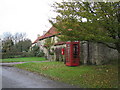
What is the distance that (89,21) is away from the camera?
771cm

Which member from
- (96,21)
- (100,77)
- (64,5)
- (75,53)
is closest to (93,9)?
(96,21)

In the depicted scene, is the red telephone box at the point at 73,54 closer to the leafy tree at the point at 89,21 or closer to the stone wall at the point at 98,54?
the stone wall at the point at 98,54

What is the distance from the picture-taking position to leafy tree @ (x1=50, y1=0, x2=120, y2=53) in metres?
7.17

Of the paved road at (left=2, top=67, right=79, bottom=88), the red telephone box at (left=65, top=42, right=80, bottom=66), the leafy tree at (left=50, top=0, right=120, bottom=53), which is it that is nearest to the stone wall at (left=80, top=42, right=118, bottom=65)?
the red telephone box at (left=65, top=42, right=80, bottom=66)

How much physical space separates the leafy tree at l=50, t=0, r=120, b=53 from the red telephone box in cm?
489

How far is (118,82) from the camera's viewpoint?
7531 mm

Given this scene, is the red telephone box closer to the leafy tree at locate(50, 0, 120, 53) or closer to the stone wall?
the stone wall

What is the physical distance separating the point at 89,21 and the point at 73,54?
645 centimetres

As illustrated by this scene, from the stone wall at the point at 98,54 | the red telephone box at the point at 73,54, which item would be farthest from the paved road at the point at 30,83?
the stone wall at the point at 98,54

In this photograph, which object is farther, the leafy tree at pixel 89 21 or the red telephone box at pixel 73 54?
the red telephone box at pixel 73 54

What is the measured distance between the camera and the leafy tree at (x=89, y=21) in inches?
282

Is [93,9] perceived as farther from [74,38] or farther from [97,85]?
[97,85]

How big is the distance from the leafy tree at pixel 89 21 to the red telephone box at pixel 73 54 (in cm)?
489

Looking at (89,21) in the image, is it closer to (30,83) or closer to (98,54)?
(30,83)
